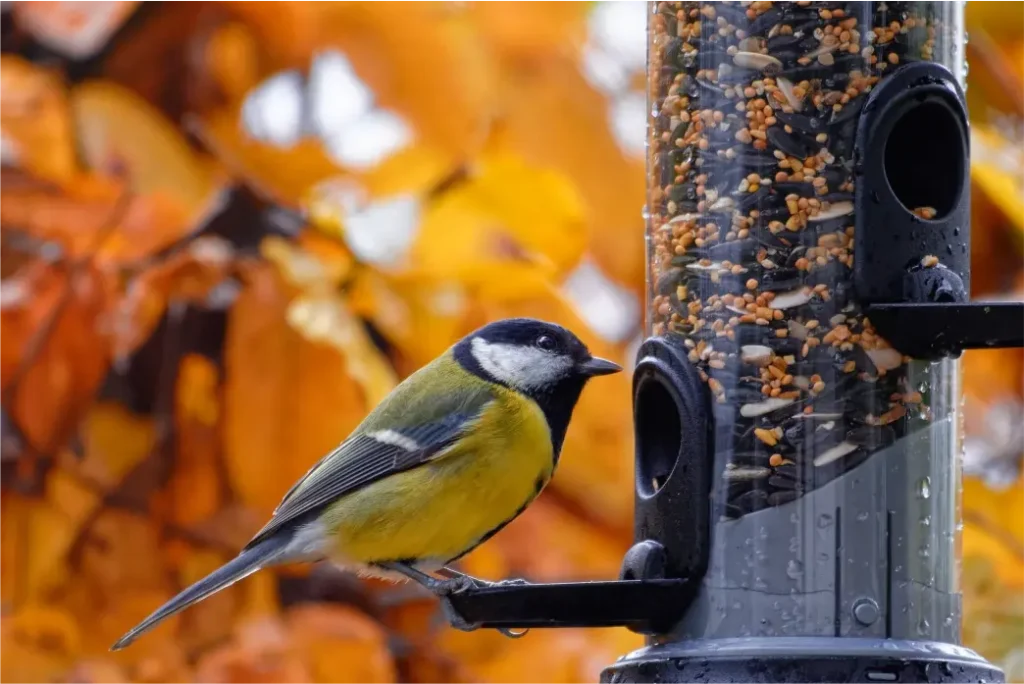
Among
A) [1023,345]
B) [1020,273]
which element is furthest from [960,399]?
[1020,273]

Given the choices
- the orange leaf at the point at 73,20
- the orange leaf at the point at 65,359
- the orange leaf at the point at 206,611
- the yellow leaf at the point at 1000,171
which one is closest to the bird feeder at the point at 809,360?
the yellow leaf at the point at 1000,171

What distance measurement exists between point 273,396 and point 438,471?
43cm

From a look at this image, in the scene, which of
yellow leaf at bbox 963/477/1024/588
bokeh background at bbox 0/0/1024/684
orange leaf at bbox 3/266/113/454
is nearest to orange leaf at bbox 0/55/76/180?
bokeh background at bbox 0/0/1024/684

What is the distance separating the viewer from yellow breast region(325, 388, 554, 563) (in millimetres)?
3393

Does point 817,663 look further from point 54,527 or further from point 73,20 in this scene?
point 73,20

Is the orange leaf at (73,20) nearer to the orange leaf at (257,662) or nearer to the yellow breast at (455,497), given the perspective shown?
the yellow breast at (455,497)

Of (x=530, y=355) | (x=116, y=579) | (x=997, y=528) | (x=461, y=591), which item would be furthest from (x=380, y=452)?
(x=997, y=528)

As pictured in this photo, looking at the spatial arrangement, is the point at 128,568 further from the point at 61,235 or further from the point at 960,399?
the point at 960,399

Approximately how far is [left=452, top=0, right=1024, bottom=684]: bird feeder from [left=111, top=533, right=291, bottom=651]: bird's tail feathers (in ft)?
1.77

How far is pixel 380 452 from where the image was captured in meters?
3.60

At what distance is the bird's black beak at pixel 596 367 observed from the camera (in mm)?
3457

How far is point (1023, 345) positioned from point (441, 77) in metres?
1.54

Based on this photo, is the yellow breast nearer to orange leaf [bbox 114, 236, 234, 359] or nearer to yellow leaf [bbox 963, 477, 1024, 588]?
orange leaf [bbox 114, 236, 234, 359]

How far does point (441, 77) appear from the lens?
143 inches
